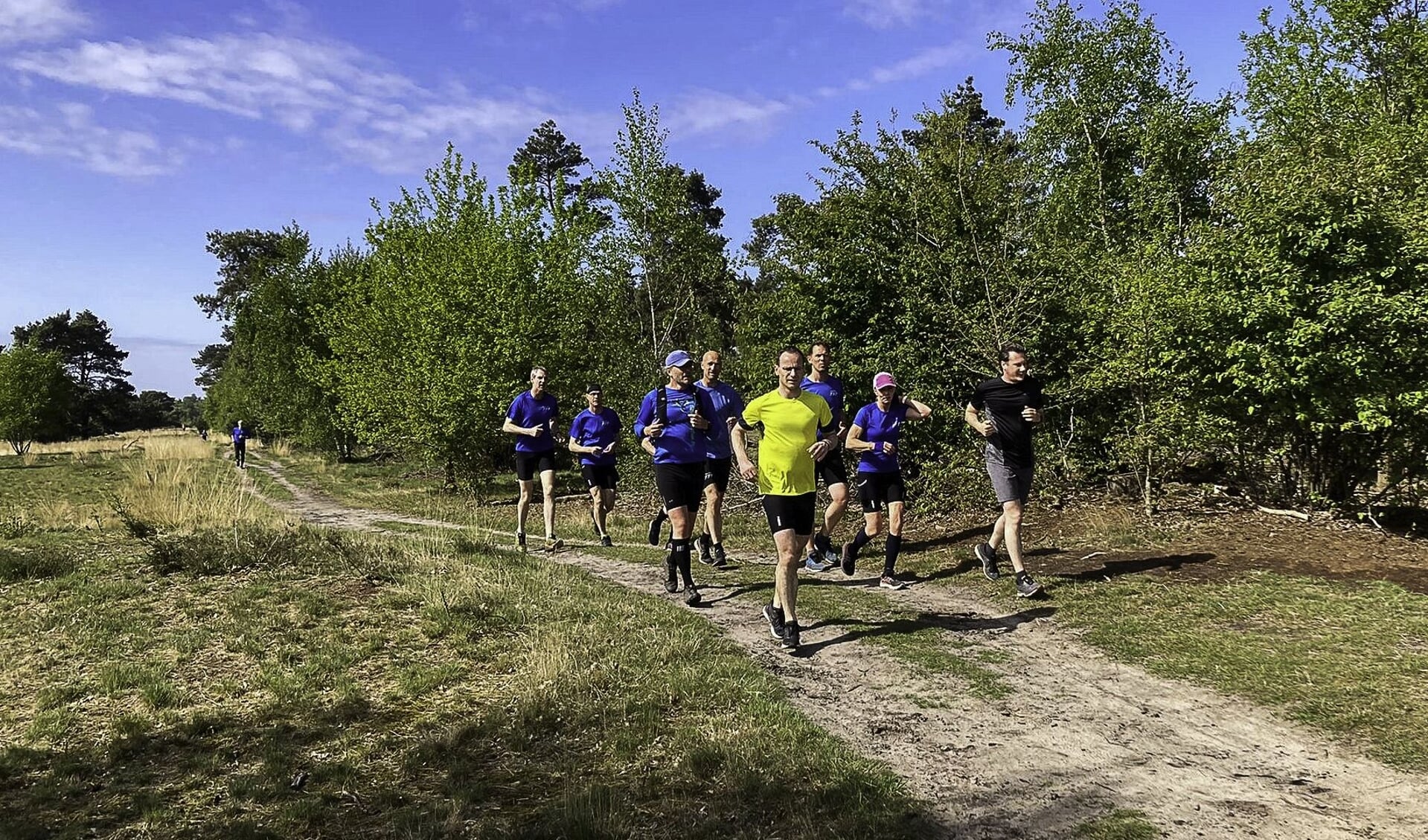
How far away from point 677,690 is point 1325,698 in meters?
3.66

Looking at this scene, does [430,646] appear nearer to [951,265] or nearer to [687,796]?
[687,796]

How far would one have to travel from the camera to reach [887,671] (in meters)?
5.09

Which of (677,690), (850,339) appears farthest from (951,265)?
(677,690)

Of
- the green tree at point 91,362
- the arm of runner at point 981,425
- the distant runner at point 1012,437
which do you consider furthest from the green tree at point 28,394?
the distant runner at point 1012,437

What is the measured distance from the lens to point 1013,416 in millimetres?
6926

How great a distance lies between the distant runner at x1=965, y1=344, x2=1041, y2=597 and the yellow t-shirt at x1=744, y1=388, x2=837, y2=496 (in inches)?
87.2

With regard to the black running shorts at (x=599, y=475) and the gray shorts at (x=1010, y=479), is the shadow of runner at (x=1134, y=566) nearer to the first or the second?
the gray shorts at (x=1010, y=479)

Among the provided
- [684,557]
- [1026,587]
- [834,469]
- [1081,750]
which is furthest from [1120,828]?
[834,469]

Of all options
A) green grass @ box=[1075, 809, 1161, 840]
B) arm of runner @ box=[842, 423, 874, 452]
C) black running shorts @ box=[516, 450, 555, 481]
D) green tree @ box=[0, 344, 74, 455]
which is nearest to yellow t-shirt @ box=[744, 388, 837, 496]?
arm of runner @ box=[842, 423, 874, 452]

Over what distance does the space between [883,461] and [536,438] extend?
14.9 feet

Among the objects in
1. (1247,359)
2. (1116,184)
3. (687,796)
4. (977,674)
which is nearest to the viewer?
(687,796)

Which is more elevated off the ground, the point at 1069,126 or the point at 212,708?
the point at 1069,126

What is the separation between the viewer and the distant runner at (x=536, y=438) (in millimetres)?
9711

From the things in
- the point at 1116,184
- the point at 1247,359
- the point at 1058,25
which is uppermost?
the point at 1058,25
